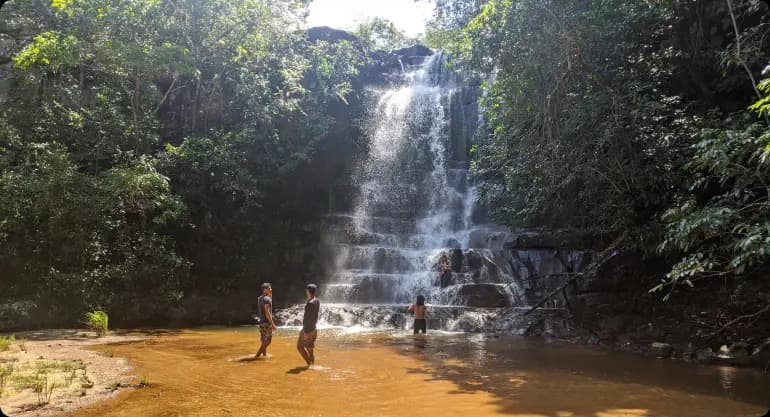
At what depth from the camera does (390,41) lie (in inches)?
1799

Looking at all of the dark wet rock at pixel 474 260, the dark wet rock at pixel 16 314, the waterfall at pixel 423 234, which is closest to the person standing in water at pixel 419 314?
the waterfall at pixel 423 234

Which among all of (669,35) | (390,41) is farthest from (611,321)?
(390,41)

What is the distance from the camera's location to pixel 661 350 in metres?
10.5

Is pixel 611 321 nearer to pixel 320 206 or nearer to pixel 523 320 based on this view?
pixel 523 320

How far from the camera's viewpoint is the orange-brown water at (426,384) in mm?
6066

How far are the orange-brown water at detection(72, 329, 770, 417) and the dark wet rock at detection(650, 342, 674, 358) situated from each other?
77cm

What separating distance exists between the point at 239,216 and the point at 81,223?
629 cm

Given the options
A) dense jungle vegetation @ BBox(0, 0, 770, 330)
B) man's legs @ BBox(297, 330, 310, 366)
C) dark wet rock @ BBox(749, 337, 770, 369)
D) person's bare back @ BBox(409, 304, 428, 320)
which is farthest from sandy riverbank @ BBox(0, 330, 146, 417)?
dark wet rock @ BBox(749, 337, 770, 369)

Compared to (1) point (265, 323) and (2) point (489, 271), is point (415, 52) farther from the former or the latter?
(1) point (265, 323)

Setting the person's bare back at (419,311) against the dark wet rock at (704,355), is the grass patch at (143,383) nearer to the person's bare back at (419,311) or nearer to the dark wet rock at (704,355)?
the person's bare back at (419,311)

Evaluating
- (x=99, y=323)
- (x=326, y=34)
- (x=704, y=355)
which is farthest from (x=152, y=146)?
(x=704, y=355)

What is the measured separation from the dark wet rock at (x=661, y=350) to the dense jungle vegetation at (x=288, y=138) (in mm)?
1656

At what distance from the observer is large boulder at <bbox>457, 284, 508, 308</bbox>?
16.0 meters

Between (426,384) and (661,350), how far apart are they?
630cm
